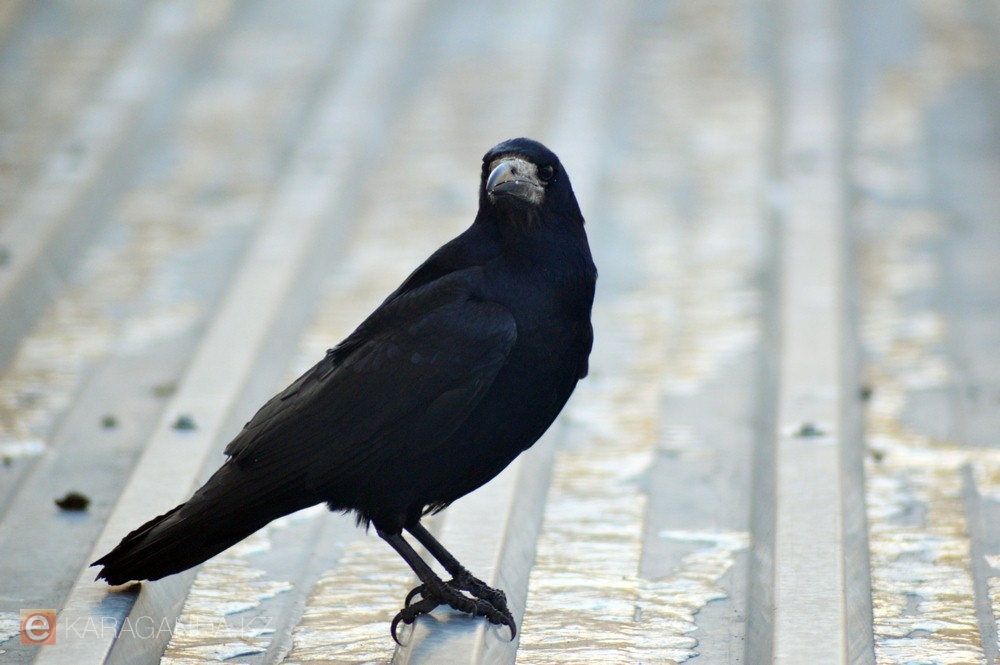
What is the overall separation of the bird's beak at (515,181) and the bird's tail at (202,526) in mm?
813

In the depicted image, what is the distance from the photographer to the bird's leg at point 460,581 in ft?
10.8

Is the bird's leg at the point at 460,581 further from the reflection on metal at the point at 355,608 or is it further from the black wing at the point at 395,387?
the black wing at the point at 395,387

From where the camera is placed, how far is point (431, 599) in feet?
10.8

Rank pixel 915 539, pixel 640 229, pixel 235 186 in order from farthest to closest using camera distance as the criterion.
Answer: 1. pixel 235 186
2. pixel 640 229
3. pixel 915 539

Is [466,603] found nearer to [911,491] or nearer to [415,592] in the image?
[415,592]

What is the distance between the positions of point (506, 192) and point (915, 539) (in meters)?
1.41

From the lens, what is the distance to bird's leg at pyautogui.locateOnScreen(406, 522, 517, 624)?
3289 mm

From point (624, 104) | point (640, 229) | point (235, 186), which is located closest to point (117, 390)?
point (235, 186)

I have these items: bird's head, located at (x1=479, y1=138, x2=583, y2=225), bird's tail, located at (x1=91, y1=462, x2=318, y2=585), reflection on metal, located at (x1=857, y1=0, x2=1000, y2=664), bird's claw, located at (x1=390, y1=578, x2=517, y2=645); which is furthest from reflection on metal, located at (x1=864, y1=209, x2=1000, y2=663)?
bird's tail, located at (x1=91, y1=462, x2=318, y2=585)

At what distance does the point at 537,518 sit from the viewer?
3.84m

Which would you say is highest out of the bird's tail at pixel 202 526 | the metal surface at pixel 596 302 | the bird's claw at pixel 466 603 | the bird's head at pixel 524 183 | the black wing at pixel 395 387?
the bird's head at pixel 524 183

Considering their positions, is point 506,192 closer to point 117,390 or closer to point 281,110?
point 117,390

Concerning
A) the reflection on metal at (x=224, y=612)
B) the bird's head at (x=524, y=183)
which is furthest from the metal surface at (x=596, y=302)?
the bird's head at (x=524, y=183)

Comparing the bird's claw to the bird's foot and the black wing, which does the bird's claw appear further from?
the black wing
